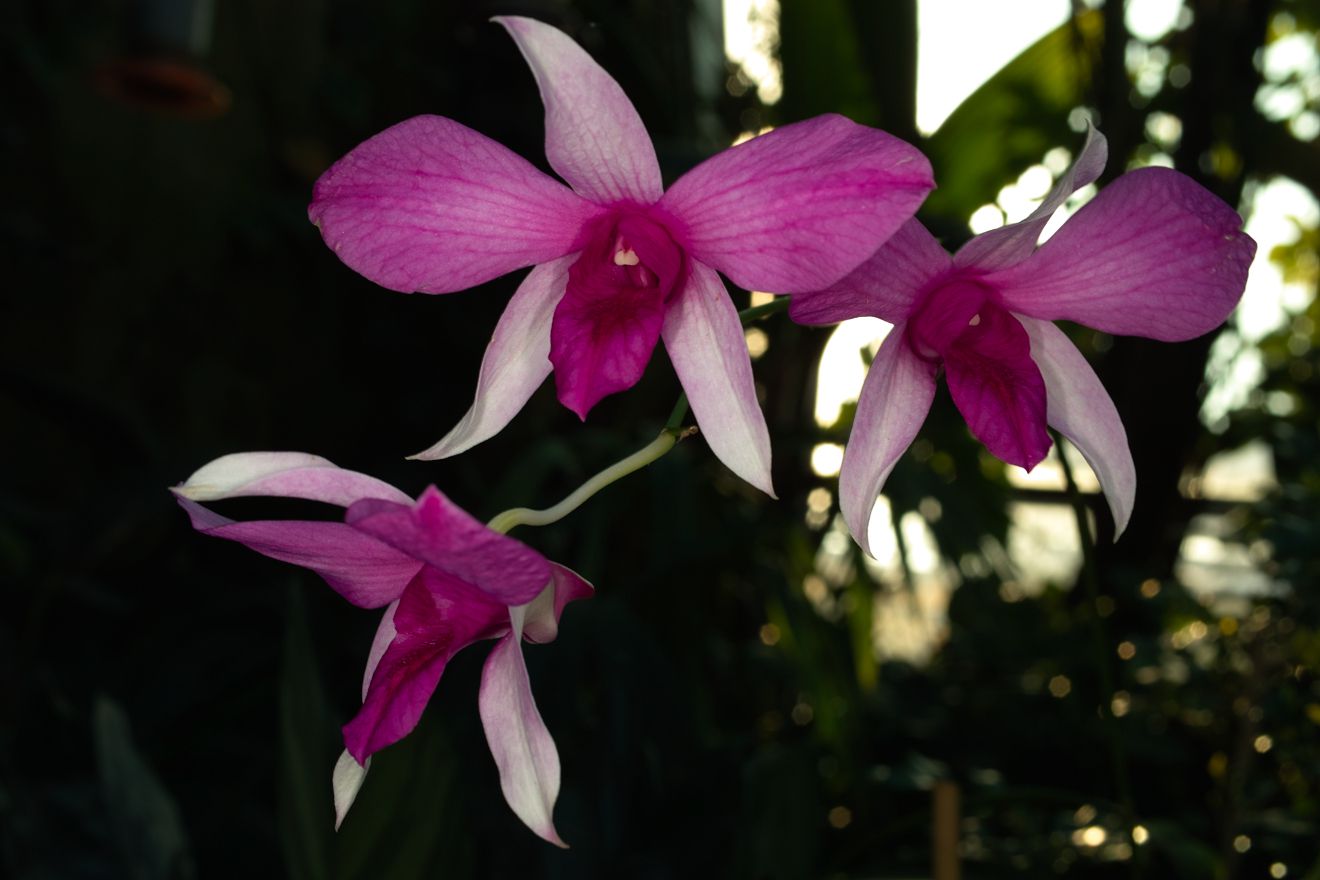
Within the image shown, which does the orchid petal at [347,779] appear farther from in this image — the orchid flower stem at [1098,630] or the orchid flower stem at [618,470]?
the orchid flower stem at [1098,630]

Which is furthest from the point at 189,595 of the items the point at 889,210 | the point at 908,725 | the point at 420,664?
the point at 889,210

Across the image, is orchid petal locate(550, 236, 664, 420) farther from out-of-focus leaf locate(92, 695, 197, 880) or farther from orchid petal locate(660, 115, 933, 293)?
out-of-focus leaf locate(92, 695, 197, 880)

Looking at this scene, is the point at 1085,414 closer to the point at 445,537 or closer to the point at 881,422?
the point at 881,422

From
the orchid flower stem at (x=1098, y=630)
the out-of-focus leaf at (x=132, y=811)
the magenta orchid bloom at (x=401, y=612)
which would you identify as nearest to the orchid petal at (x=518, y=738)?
the magenta orchid bloom at (x=401, y=612)

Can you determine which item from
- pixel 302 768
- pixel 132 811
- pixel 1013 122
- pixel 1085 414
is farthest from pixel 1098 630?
pixel 1013 122

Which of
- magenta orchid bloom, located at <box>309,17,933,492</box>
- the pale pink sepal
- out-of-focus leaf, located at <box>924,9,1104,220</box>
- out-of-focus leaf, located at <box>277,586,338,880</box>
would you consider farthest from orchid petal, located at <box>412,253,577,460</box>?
out-of-focus leaf, located at <box>924,9,1104,220</box>

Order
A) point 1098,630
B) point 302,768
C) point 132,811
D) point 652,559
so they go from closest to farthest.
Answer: point 1098,630 < point 302,768 < point 132,811 < point 652,559

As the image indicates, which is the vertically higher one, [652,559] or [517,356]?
[517,356]
